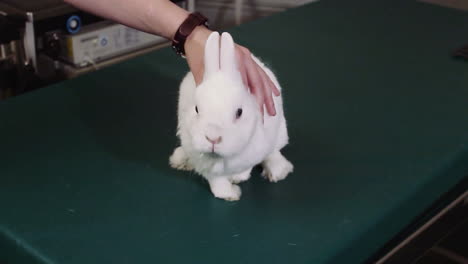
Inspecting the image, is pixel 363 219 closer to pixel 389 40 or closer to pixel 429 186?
pixel 429 186

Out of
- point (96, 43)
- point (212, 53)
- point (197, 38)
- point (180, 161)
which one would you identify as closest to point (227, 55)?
point (212, 53)

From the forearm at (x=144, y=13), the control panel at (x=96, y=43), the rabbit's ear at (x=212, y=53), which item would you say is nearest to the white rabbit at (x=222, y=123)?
the rabbit's ear at (x=212, y=53)

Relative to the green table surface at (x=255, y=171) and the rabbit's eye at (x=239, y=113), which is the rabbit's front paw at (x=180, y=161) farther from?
the rabbit's eye at (x=239, y=113)

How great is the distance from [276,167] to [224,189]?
97 mm

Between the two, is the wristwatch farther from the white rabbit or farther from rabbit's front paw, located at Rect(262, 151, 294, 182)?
rabbit's front paw, located at Rect(262, 151, 294, 182)

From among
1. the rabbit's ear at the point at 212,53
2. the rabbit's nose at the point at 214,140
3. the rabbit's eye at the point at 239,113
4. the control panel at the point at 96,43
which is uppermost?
the rabbit's ear at the point at 212,53

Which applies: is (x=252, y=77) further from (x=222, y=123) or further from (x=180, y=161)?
(x=180, y=161)

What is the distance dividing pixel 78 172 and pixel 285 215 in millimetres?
332

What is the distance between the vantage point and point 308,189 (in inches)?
32.8

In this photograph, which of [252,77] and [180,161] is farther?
[180,161]

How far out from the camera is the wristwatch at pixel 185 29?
819 millimetres

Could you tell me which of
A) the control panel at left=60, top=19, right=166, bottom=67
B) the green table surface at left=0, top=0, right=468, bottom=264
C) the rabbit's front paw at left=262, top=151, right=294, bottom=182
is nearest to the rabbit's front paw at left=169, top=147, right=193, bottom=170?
the green table surface at left=0, top=0, right=468, bottom=264

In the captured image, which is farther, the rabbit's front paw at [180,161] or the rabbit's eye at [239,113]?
the rabbit's front paw at [180,161]

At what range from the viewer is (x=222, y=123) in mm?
671
